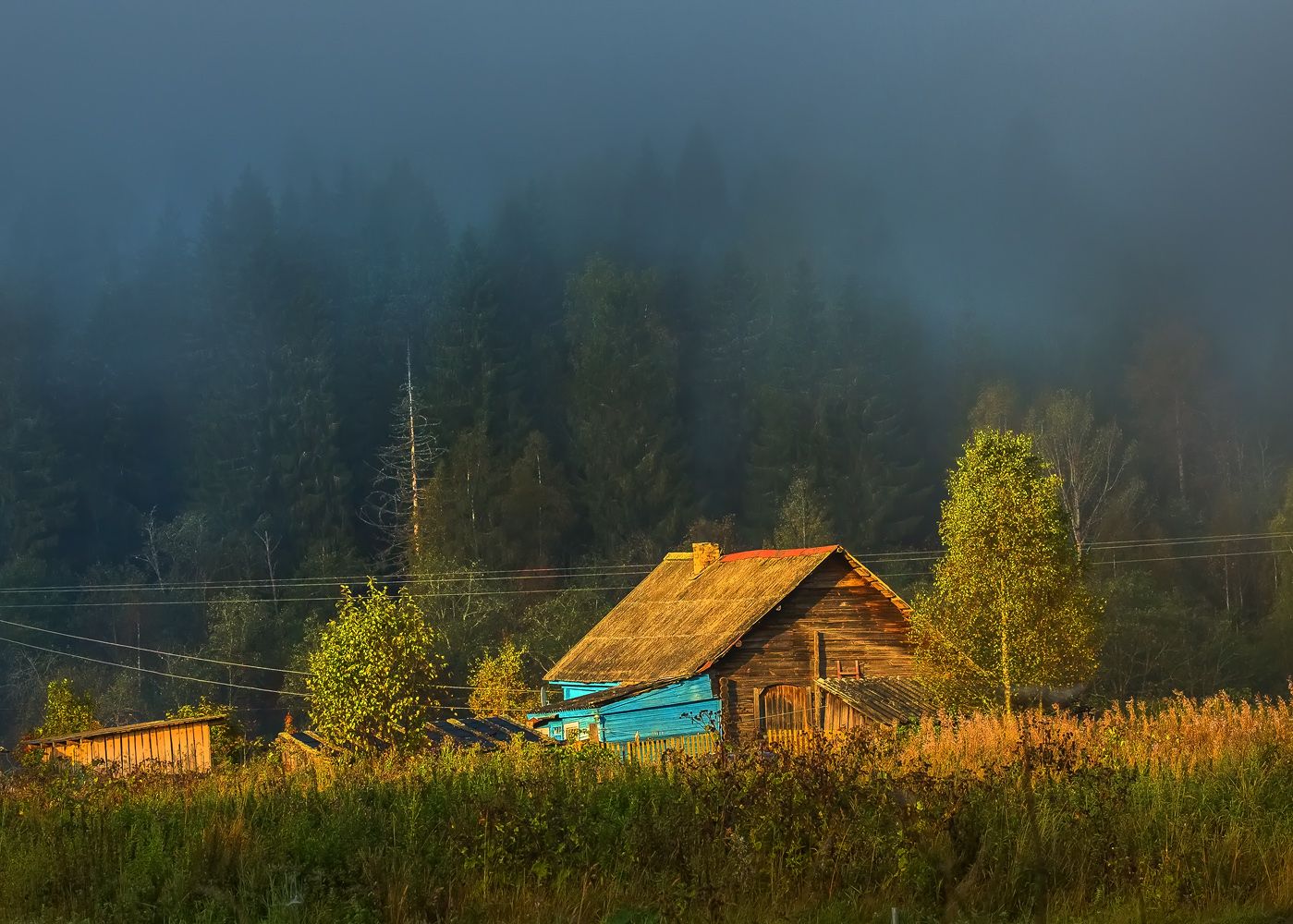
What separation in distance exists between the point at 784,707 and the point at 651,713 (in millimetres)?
3990

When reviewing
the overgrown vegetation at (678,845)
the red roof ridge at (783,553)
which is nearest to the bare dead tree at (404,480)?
the red roof ridge at (783,553)

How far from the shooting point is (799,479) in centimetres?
7506

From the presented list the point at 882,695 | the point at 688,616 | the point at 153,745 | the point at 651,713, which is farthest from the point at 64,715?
the point at 882,695

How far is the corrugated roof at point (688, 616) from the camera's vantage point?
1517 inches

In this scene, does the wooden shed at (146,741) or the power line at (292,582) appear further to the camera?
the power line at (292,582)

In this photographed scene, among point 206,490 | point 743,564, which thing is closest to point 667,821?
point 743,564

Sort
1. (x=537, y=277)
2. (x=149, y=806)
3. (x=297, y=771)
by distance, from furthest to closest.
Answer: (x=537, y=277), (x=297, y=771), (x=149, y=806)

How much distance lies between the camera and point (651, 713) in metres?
37.6

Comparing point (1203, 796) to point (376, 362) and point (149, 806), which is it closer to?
point (149, 806)

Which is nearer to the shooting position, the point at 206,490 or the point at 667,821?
the point at 667,821

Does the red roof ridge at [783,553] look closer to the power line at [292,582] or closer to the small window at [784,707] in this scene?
the small window at [784,707]

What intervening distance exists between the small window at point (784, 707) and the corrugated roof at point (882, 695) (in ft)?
2.41

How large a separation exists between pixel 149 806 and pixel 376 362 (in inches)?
3166

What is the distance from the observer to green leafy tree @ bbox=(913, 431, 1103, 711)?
2823cm
